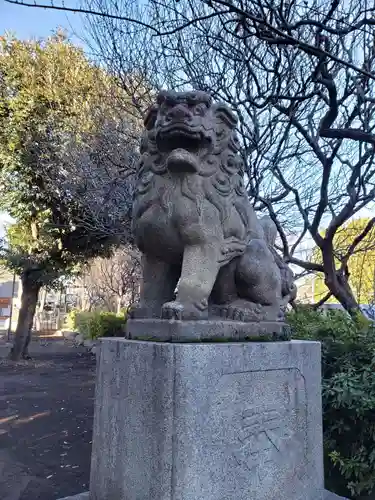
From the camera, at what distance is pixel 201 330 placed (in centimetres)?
239

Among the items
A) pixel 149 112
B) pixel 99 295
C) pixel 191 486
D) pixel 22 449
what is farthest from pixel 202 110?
pixel 99 295

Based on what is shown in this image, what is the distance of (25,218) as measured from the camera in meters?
12.4

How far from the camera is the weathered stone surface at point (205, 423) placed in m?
2.15

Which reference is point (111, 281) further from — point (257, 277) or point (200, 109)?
point (200, 109)

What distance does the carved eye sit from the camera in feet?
8.47

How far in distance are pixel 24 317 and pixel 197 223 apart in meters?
11.6

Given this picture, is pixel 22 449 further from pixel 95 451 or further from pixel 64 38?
pixel 64 38

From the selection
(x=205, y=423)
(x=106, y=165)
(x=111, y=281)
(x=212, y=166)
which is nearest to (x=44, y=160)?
(x=106, y=165)

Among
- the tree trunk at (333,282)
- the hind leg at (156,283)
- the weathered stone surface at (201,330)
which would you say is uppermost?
the tree trunk at (333,282)

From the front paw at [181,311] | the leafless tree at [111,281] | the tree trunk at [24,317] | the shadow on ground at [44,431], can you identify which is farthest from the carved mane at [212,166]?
the tree trunk at [24,317]

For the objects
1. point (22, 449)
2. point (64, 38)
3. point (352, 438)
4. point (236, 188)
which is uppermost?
point (64, 38)

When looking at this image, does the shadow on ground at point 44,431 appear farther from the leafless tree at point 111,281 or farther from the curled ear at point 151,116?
the leafless tree at point 111,281

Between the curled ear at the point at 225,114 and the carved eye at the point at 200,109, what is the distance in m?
0.10

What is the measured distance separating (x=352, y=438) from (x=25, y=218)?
10.8m
